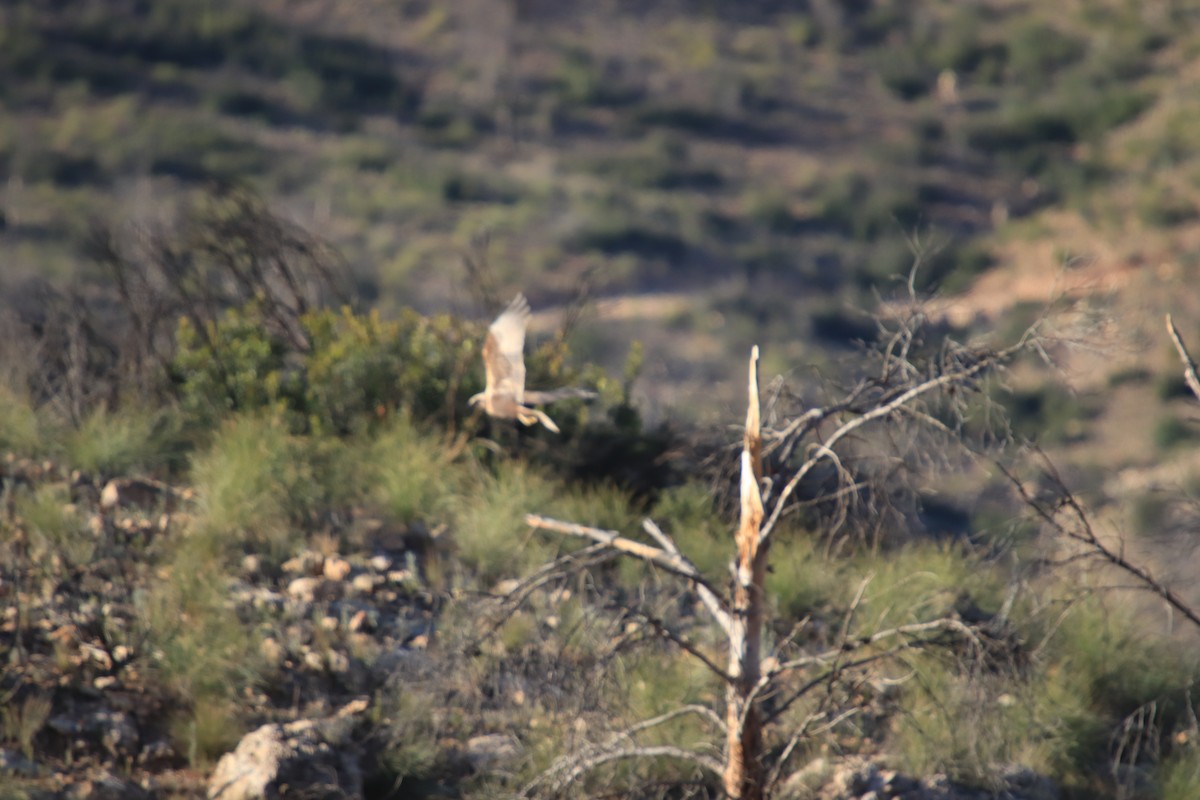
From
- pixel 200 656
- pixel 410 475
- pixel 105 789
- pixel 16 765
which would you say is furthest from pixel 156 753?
pixel 410 475

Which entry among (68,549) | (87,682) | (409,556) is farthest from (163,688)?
(409,556)

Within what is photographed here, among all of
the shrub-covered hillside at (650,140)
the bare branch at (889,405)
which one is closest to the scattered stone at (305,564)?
the bare branch at (889,405)

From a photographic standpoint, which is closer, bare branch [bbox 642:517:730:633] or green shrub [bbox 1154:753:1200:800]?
bare branch [bbox 642:517:730:633]

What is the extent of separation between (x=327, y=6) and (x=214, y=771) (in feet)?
139

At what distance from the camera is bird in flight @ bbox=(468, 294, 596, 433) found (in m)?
6.30

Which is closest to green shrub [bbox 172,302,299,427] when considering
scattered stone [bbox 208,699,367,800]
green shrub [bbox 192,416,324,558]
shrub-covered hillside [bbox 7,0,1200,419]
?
green shrub [bbox 192,416,324,558]

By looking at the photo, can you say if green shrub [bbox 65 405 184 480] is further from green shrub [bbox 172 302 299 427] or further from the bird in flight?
the bird in flight

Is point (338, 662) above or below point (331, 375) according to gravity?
below

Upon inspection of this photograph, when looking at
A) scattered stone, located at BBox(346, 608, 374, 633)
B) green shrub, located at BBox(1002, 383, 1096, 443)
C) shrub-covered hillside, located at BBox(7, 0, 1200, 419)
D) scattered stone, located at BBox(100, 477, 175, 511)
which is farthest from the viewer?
shrub-covered hillside, located at BBox(7, 0, 1200, 419)

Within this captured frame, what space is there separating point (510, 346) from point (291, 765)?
2.00 meters

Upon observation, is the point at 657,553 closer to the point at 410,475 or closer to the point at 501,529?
the point at 501,529

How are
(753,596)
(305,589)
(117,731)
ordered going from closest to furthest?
(753,596) < (117,731) < (305,589)

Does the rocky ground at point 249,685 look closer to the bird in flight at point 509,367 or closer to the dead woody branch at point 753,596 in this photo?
the dead woody branch at point 753,596

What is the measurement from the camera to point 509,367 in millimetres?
6527
